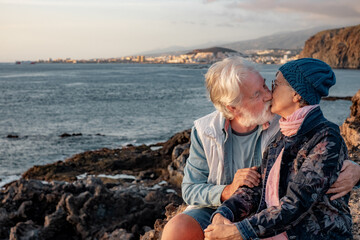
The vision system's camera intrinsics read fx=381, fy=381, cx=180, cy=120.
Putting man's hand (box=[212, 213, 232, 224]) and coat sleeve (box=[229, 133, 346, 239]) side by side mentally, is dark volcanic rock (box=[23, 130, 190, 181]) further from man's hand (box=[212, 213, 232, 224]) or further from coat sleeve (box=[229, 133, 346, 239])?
coat sleeve (box=[229, 133, 346, 239])

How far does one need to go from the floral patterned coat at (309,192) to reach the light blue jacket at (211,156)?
1.50ft

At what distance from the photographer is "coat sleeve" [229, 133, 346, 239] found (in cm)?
202

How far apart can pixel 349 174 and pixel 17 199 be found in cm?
576

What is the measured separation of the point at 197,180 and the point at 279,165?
2.55ft

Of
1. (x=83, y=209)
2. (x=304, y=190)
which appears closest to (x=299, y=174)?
(x=304, y=190)

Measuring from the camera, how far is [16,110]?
36219mm

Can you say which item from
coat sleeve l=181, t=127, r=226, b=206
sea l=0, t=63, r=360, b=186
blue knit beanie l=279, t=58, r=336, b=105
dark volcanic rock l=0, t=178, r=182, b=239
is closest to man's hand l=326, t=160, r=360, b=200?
blue knit beanie l=279, t=58, r=336, b=105

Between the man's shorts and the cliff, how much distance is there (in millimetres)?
135363

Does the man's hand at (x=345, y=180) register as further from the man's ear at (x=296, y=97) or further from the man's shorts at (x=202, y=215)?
the man's shorts at (x=202, y=215)

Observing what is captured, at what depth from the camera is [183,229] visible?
253 centimetres

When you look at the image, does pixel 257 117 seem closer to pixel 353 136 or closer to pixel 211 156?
pixel 211 156

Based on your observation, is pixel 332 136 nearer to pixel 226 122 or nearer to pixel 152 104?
pixel 226 122

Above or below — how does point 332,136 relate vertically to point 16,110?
above

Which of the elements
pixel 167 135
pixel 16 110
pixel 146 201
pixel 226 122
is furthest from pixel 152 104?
pixel 226 122
